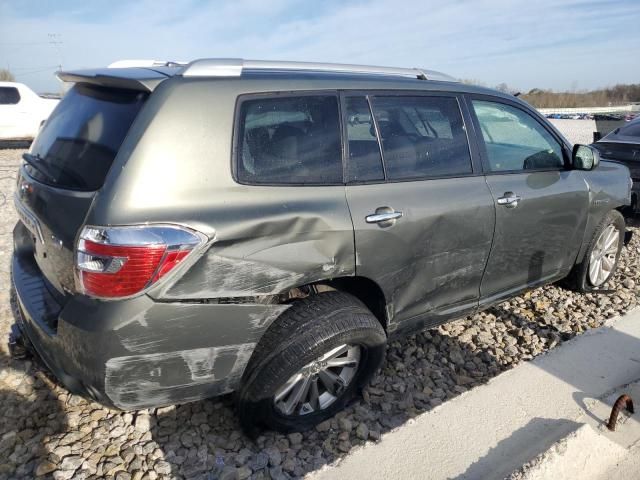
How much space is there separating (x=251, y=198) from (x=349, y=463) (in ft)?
4.14

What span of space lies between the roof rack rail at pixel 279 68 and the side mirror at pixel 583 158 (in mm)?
1141

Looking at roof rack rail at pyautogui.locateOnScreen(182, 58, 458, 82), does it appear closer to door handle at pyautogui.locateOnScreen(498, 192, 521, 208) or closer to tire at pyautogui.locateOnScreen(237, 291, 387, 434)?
door handle at pyautogui.locateOnScreen(498, 192, 521, 208)

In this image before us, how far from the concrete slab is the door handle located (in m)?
0.99

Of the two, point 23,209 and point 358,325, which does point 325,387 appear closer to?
point 358,325

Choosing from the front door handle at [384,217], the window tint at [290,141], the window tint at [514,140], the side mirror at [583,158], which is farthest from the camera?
the side mirror at [583,158]

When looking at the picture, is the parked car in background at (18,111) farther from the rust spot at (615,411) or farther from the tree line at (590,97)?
the tree line at (590,97)

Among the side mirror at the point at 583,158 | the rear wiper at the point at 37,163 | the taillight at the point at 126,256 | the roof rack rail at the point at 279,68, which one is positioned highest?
the roof rack rail at the point at 279,68

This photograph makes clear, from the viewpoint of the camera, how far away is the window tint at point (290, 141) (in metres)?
2.24

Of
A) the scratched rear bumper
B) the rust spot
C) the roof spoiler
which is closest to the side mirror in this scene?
the rust spot

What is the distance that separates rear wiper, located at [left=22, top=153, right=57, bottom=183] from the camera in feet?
7.69

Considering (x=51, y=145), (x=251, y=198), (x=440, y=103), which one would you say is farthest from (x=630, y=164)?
(x=51, y=145)

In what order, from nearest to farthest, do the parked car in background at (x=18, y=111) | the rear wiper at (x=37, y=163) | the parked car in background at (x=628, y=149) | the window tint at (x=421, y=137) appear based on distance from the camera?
the rear wiper at (x=37, y=163), the window tint at (x=421, y=137), the parked car in background at (x=628, y=149), the parked car in background at (x=18, y=111)

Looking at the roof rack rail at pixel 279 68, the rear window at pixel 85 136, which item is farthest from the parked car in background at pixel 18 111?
the roof rack rail at pixel 279 68

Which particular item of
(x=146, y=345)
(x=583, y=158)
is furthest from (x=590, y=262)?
(x=146, y=345)
